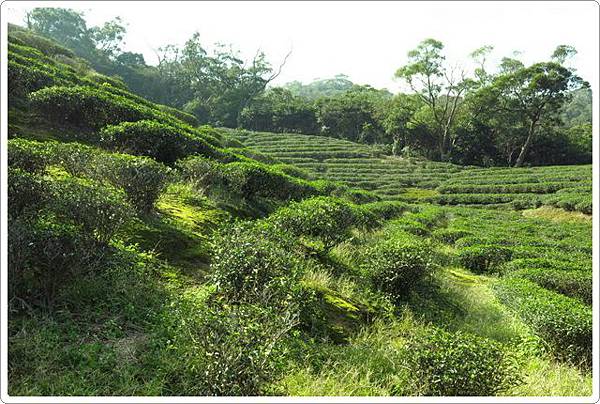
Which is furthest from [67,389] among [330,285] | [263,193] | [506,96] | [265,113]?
[265,113]

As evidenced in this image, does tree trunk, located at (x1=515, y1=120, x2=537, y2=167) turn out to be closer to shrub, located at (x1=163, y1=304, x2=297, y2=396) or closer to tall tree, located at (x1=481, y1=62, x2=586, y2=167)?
tall tree, located at (x1=481, y1=62, x2=586, y2=167)

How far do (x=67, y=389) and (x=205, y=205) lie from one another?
629cm

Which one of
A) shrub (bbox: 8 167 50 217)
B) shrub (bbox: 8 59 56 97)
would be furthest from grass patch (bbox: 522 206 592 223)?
shrub (bbox: 8 167 50 217)

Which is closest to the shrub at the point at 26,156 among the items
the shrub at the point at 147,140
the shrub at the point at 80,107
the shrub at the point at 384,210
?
the shrub at the point at 147,140

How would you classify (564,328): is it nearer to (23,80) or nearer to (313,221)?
(313,221)

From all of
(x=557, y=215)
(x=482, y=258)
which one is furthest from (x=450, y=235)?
(x=557, y=215)

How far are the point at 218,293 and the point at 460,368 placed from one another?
3119 mm

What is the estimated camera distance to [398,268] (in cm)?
802

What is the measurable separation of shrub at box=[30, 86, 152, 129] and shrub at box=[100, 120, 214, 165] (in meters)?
1.32

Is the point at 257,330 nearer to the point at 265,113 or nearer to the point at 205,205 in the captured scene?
the point at 205,205

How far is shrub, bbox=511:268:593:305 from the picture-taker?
10.9 metres

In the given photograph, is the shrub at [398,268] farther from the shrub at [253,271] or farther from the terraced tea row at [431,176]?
the terraced tea row at [431,176]

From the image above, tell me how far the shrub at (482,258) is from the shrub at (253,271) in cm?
1020

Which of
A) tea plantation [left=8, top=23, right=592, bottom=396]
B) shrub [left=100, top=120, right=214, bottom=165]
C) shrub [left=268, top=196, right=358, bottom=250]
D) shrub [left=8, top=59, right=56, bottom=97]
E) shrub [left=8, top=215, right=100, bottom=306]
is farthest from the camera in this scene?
shrub [left=8, top=59, right=56, bottom=97]
